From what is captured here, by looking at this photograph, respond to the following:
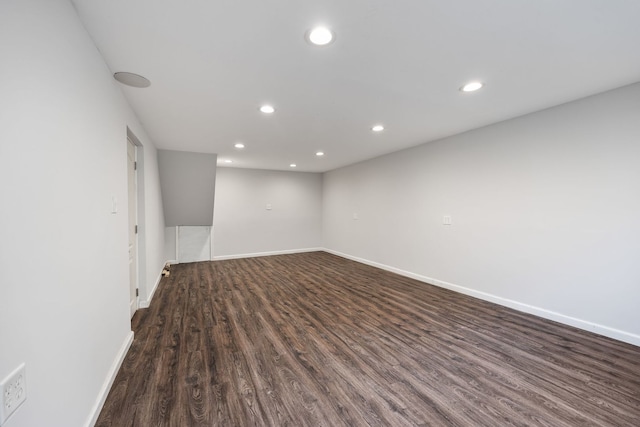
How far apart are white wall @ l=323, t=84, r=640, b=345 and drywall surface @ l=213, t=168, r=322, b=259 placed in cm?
328

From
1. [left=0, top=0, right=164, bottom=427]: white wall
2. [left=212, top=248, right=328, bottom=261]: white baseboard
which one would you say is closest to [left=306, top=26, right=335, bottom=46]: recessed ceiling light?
[left=0, top=0, right=164, bottom=427]: white wall

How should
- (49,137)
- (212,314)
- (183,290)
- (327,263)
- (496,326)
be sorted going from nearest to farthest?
(49,137) < (496,326) < (212,314) < (183,290) < (327,263)

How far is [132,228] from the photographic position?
310 cm

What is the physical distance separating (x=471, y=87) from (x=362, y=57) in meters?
1.15

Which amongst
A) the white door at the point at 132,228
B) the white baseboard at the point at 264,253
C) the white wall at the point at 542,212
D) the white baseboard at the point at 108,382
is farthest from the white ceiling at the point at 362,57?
the white baseboard at the point at 264,253

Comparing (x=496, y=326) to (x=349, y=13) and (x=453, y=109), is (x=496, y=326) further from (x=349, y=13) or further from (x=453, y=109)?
(x=349, y=13)

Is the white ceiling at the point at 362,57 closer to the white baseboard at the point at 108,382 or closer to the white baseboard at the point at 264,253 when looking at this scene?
the white baseboard at the point at 108,382

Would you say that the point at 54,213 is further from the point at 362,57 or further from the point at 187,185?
the point at 187,185

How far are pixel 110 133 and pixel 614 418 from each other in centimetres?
382

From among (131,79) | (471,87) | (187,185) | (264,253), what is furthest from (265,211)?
(471,87)

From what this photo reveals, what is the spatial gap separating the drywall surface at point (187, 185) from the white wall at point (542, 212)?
3.74m

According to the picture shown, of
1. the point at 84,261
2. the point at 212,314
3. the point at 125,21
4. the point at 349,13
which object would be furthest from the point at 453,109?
the point at 212,314

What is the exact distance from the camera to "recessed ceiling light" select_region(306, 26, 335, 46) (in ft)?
5.11

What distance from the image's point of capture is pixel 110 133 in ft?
6.48
